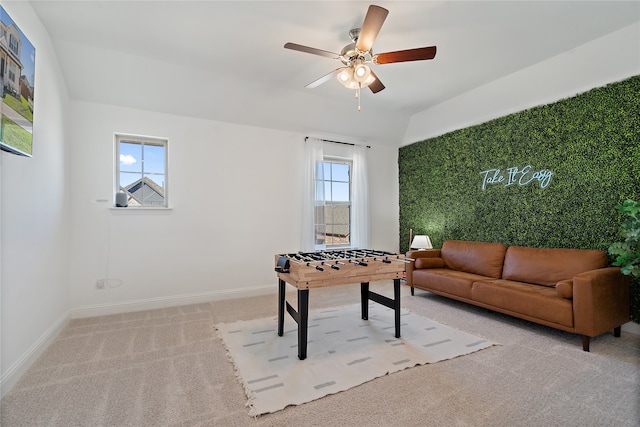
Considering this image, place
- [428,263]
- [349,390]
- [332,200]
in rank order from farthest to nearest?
[332,200]
[428,263]
[349,390]

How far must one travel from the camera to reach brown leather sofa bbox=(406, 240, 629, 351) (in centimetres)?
259

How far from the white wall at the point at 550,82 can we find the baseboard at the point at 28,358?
5.55m

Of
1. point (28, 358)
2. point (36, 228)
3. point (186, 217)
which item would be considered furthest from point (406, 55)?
point (28, 358)

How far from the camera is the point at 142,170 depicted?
3930 millimetres

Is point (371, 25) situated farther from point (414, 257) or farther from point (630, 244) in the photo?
point (414, 257)

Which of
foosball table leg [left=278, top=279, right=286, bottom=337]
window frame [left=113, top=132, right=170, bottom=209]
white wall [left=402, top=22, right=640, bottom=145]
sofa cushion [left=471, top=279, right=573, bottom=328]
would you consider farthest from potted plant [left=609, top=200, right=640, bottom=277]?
window frame [left=113, top=132, right=170, bottom=209]

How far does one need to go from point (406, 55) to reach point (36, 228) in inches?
134

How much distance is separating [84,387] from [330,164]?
4219mm

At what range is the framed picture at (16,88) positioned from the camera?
184 cm

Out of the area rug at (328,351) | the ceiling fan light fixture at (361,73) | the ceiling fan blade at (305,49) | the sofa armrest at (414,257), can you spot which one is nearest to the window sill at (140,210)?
the area rug at (328,351)

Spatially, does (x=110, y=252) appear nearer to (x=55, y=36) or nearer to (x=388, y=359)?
(x=55, y=36)

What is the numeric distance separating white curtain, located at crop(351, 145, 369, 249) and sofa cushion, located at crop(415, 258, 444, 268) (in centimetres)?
115

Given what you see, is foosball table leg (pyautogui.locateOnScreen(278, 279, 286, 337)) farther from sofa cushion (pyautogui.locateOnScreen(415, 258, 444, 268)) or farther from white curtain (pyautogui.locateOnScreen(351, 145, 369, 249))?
white curtain (pyautogui.locateOnScreen(351, 145, 369, 249))

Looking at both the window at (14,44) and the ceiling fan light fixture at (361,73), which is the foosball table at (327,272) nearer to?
the ceiling fan light fixture at (361,73)
